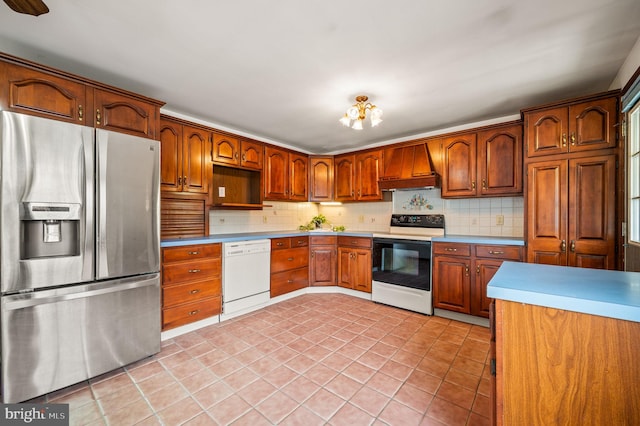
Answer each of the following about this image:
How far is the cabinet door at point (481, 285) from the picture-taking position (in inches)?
113

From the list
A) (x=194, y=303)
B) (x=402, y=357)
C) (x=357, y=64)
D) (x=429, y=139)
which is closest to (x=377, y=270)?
(x=402, y=357)

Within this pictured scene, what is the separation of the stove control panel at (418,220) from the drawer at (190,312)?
Result: 2584 millimetres

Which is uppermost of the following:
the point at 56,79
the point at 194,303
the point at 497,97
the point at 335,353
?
the point at 497,97

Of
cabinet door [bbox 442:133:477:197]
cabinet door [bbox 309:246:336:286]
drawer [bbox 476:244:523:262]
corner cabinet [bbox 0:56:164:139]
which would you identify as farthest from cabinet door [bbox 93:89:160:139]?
drawer [bbox 476:244:523:262]

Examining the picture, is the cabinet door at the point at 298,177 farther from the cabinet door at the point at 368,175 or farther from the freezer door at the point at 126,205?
the freezer door at the point at 126,205

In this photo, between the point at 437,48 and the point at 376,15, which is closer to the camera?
the point at 376,15

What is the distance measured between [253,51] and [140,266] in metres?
1.89

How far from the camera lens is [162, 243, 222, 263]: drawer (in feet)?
8.55

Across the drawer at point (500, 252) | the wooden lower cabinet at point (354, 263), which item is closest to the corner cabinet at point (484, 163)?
the drawer at point (500, 252)

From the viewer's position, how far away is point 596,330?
0.91m

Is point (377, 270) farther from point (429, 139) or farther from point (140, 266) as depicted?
point (140, 266)

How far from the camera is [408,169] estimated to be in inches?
143

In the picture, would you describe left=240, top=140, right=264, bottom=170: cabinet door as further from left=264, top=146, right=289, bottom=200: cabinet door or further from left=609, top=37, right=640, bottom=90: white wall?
left=609, top=37, right=640, bottom=90: white wall

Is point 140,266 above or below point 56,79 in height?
below
